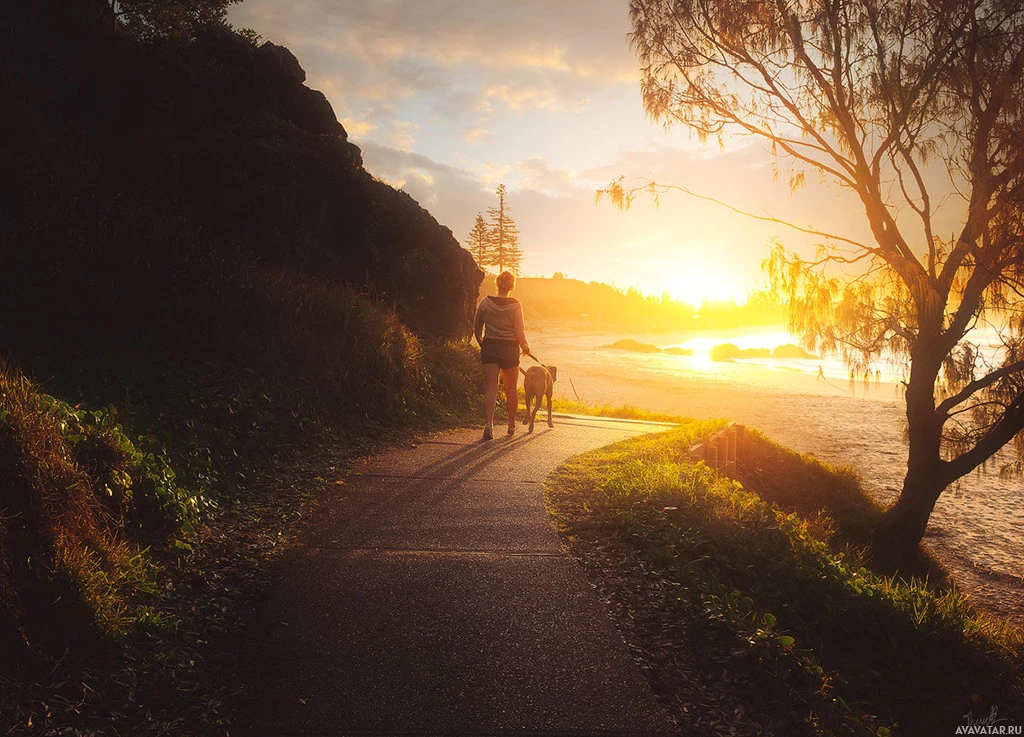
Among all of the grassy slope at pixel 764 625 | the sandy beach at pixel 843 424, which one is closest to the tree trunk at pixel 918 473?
the sandy beach at pixel 843 424

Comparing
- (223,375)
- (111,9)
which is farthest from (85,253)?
(111,9)

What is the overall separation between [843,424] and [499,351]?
2324 cm

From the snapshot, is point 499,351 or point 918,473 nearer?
point 499,351

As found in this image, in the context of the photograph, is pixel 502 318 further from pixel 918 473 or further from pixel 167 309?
pixel 918 473

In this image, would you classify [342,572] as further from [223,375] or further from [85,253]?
[85,253]

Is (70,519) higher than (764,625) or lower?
higher

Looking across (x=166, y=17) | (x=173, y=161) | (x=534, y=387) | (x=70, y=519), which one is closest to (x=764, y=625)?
(x=70, y=519)

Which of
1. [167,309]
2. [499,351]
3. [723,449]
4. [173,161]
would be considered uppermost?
[173,161]

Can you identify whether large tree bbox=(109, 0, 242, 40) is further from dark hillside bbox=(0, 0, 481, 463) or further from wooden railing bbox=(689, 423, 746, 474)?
wooden railing bbox=(689, 423, 746, 474)

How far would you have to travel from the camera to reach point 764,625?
3.91 metres

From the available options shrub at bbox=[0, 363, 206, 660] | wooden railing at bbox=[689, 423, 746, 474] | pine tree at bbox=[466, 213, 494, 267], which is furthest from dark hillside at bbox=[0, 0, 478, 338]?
pine tree at bbox=[466, 213, 494, 267]

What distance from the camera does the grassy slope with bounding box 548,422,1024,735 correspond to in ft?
11.0

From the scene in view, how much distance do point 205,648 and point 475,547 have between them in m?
2.06

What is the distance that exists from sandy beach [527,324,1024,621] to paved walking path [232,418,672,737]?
10.0m
